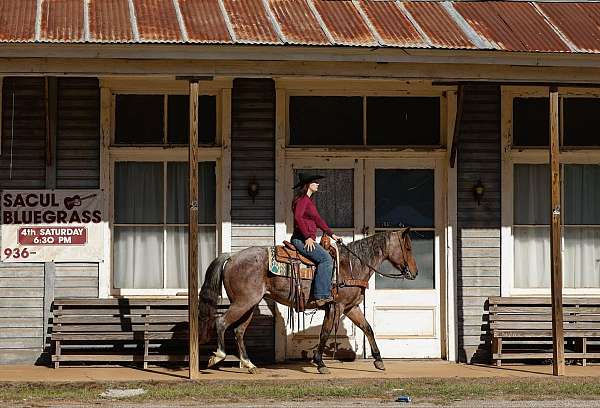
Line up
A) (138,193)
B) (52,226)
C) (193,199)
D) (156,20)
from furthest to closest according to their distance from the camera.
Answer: (138,193) < (52,226) < (156,20) < (193,199)

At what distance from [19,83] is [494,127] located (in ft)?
17.7

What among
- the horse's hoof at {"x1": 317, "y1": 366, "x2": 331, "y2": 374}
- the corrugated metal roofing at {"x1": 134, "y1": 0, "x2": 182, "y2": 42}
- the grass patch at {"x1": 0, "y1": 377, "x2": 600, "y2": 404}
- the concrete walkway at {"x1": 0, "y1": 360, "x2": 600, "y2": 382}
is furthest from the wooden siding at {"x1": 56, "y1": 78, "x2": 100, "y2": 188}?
the horse's hoof at {"x1": 317, "y1": 366, "x2": 331, "y2": 374}

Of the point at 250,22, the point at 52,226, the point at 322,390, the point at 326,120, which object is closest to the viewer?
the point at 322,390

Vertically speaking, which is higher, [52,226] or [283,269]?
[52,226]

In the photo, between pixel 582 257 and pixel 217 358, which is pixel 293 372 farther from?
pixel 582 257

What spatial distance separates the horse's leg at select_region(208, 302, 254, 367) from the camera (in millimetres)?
13781

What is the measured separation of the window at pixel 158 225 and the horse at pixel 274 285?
0.97 meters

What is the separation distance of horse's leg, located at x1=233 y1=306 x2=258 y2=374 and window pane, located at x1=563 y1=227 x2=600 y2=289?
13.0 ft

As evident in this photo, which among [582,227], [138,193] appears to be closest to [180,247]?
[138,193]

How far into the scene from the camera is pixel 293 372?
14062 mm

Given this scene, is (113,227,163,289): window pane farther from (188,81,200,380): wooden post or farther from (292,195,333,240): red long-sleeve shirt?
(292,195,333,240): red long-sleeve shirt

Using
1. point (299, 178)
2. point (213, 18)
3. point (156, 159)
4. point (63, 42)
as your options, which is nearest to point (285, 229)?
point (299, 178)

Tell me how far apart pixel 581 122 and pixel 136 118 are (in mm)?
5159

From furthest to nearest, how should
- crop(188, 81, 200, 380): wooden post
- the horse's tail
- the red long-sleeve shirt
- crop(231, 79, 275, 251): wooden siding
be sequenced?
1. crop(231, 79, 275, 251): wooden siding
2. the horse's tail
3. the red long-sleeve shirt
4. crop(188, 81, 200, 380): wooden post
